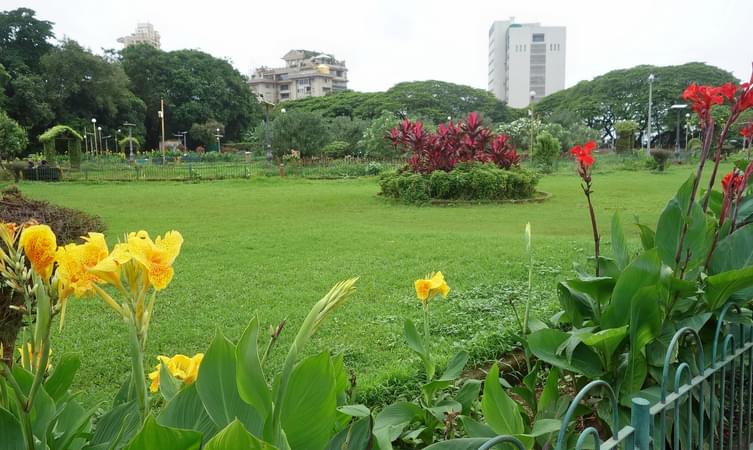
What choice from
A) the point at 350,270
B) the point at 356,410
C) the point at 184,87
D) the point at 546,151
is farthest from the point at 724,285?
the point at 184,87

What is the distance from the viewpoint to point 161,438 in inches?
26.6

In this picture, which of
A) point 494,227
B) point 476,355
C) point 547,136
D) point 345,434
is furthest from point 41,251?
point 547,136

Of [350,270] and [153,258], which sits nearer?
[153,258]

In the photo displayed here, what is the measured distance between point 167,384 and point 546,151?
2132 cm

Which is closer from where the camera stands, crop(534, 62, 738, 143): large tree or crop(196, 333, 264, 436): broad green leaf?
crop(196, 333, 264, 436): broad green leaf

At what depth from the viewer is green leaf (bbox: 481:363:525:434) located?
1.28m

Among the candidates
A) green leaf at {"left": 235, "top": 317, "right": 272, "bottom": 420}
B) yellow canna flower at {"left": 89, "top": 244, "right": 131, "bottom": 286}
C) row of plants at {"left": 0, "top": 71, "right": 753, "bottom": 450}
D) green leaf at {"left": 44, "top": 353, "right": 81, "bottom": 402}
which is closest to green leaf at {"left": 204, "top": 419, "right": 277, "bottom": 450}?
row of plants at {"left": 0, "top": 71, "right": 753, "bottom": 450}

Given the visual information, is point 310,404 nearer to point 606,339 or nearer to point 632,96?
point 606,339

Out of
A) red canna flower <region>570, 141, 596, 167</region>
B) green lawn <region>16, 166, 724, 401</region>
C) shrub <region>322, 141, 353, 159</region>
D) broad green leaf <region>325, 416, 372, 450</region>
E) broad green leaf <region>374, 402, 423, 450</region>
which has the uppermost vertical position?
shrub <region>322, 141, 353, 159</region>

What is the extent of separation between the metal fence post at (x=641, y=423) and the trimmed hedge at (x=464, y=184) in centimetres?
1005

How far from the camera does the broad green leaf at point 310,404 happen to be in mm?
845

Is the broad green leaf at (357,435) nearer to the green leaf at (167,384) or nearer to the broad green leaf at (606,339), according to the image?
the green leaf at (167,384)

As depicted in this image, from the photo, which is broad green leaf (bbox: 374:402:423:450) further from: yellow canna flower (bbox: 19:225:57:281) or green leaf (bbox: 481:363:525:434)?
yellow canna flower (bbox: 19:225:57:281)

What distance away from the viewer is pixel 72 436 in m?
0.92
